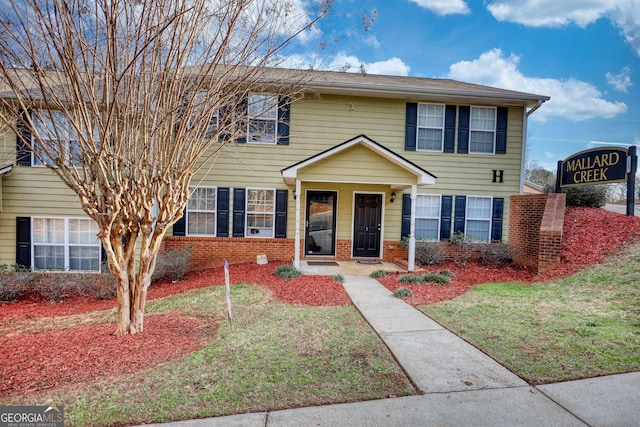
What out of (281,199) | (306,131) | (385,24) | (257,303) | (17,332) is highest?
(385,24)

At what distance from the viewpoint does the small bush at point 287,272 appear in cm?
818

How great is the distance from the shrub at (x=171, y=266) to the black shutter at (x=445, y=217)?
27.0 ft

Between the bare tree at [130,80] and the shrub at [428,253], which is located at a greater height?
the bare tree at [130,80]

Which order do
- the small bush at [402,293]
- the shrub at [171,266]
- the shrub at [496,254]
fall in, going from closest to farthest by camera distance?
the small bush at [402,293] → the shrub at [171,266] → the shrub at [496,254]

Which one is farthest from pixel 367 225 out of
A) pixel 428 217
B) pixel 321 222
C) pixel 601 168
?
pixel 601 168

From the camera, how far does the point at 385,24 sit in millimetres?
7633

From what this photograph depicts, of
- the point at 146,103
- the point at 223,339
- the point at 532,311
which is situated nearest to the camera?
the point at 146,103

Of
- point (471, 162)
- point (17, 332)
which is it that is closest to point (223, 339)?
point (17, 332)

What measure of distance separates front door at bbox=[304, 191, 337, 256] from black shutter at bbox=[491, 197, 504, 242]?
545 centimetres

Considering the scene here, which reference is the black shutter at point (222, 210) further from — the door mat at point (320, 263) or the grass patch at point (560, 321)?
the grass patch at point (560, 321)

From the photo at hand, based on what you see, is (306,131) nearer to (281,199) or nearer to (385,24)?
(281,199)

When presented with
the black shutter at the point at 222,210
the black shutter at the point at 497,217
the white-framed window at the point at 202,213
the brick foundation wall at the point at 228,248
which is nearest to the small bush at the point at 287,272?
Result: the brick foundation wall at the point at 228,248

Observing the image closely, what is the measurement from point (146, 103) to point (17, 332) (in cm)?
486

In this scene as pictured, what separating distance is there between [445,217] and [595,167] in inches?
163
